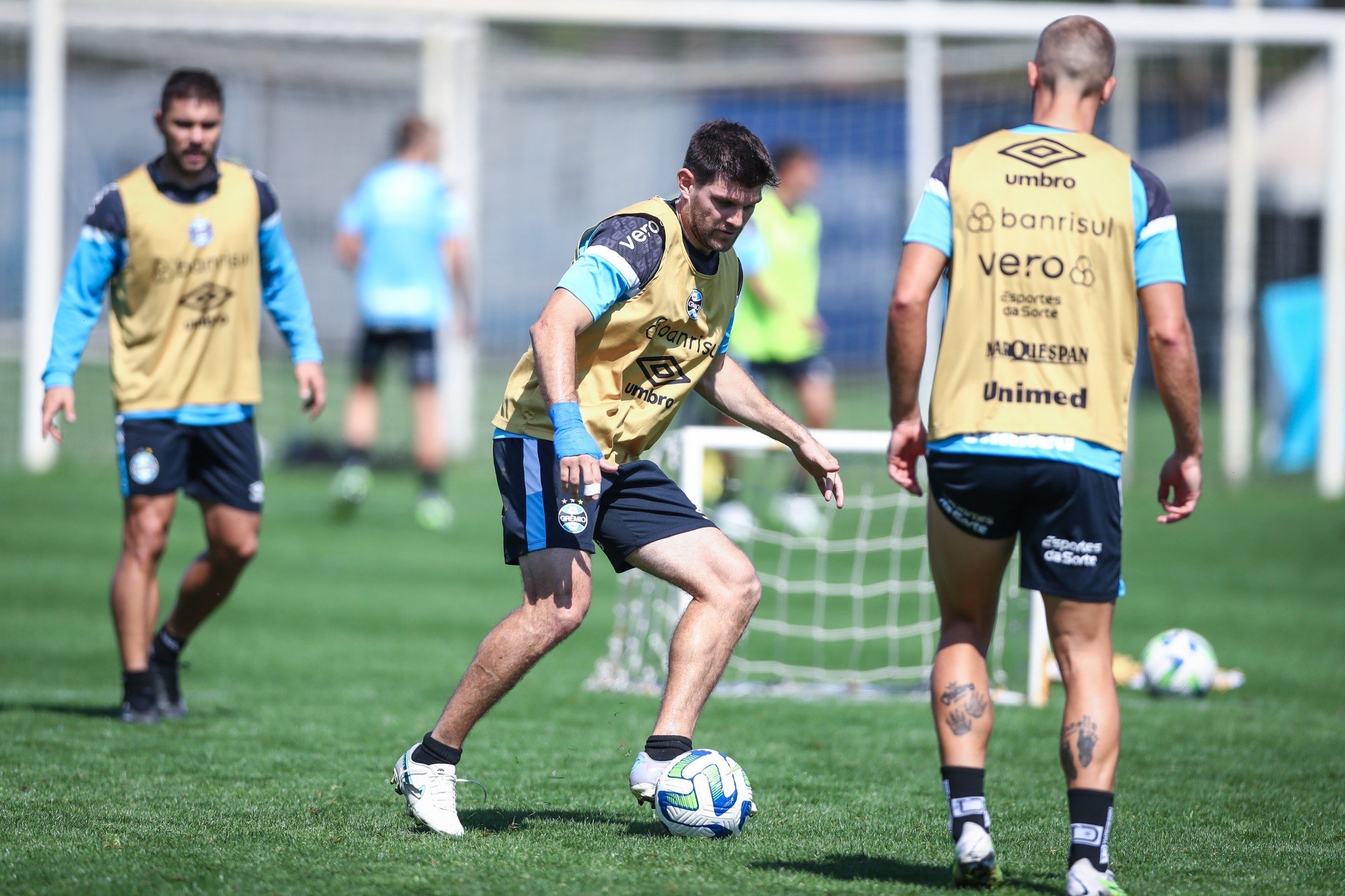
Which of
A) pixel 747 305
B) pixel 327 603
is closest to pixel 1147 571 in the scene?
pixel 747 305

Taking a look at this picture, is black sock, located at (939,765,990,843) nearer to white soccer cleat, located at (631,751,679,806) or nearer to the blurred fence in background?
white soccer cleat, located at (631,751,679,806)

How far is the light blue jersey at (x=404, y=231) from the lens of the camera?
38.7 ft

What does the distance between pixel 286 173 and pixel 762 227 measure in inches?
338

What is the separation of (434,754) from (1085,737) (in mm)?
1746

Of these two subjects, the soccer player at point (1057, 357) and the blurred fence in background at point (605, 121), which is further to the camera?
the blurred fence in background at point (605, 121)

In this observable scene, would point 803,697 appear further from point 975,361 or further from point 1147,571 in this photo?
point 1147,571

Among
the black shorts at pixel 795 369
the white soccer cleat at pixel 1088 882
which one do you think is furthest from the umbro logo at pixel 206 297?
the black shorts at pixel 795 369

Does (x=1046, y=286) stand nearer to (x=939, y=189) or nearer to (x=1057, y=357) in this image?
(x=1057, y=357)

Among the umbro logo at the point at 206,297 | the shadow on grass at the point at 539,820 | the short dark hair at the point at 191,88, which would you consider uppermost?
the short dark hair at the point at 191,88

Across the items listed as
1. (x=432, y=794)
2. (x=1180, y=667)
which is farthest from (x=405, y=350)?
(x=432, y=794)

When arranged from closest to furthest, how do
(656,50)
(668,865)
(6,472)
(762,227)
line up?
(668,865), (762,227), (6,472), (656,50)

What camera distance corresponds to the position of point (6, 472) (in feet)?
43.1

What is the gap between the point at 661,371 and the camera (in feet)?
13.9

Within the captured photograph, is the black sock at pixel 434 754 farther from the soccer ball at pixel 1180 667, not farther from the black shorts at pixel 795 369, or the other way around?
the black shorts at pixel 795 369
